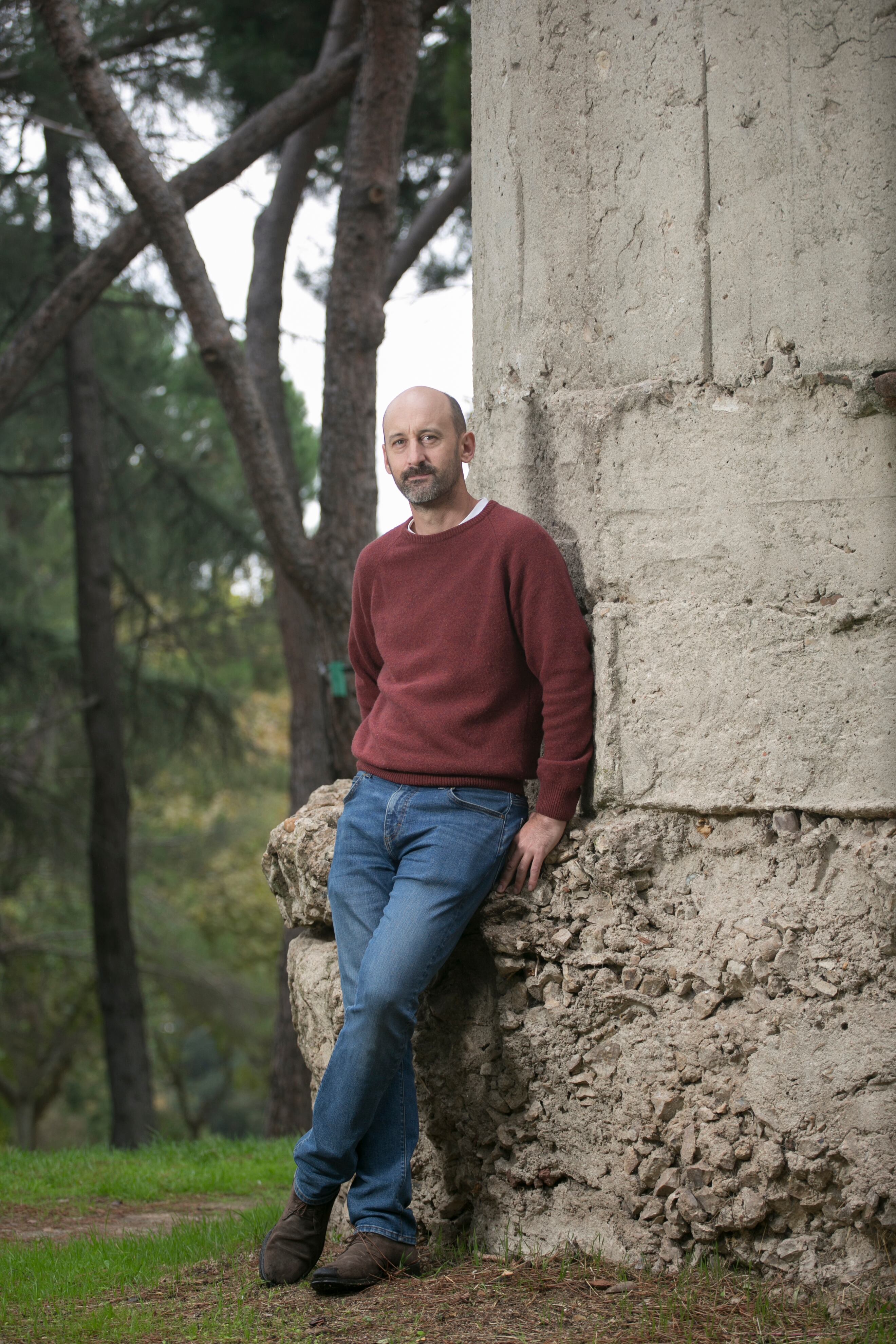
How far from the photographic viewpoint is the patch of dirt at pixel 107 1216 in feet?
13.4

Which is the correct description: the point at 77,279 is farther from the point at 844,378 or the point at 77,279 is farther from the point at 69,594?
the point at 69,594

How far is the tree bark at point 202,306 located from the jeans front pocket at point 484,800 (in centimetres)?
400

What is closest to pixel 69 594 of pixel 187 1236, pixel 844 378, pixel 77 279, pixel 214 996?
pixel 214 996

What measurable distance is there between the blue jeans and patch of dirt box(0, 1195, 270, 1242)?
4.70 feet

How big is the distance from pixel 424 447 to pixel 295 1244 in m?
1.96

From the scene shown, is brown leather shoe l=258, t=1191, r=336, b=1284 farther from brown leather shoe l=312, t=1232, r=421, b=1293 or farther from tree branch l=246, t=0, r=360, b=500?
tree branch l=246, t=0, r=360, b=500

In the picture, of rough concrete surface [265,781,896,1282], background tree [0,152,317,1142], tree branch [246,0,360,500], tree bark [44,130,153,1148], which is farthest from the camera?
background tree [0,152,317,1142]

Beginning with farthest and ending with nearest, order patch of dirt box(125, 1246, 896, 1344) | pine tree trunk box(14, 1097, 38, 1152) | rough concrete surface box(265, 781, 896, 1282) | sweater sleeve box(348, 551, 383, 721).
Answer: pine tree trunk box(14, 1097, 38, 1152), sweater sleeve box(348, 551, 383, 721), rough concrete surface box(265, 781, 896, 1282), patch of dirt box(125, 1246, 896, 1344)

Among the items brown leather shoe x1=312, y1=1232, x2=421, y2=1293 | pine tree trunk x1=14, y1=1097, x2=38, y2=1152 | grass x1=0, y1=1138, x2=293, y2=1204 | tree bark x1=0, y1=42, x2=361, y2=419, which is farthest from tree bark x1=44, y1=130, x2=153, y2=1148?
pine tree trunk x1=14, y1=1097, x2=38, y2=1152

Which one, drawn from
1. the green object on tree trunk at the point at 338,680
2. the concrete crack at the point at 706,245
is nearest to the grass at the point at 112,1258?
the concrete crack at the point at 706,245

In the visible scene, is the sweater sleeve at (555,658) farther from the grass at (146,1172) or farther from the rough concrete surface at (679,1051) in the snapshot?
the grass at (146,1172)

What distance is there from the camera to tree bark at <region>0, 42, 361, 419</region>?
23.5ft

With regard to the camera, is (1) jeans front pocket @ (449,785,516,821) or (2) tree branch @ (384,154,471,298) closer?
(1) jeans front pocket @ (449,785,516,821)

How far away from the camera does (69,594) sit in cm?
1859
